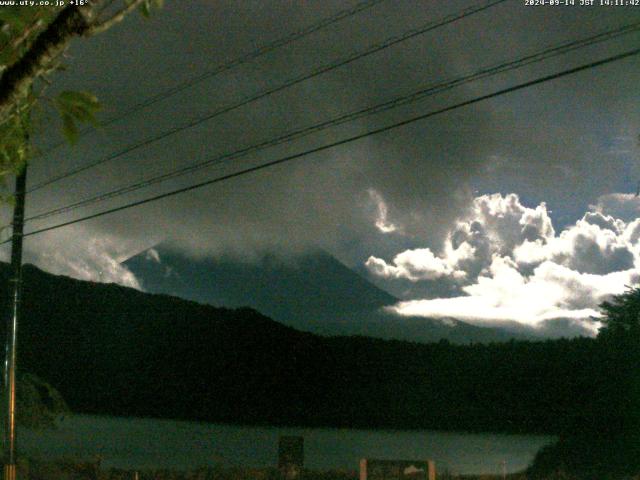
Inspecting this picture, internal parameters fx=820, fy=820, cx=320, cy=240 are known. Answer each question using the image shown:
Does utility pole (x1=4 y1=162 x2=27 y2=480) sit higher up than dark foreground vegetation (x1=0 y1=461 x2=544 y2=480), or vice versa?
utility pole (x1=4 y1=162 x2=27 y2=480)

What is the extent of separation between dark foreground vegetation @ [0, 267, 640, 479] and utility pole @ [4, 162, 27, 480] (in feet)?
38.5

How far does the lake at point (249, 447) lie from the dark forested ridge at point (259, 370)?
258 cm

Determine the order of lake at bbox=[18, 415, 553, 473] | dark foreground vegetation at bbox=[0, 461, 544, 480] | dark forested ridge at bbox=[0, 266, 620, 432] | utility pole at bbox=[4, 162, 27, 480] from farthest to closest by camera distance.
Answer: dark forested ridge at bbox=[0, 266, 620, 432]
lake at bbox=[18, 415, 553, 473]
utility pole at bbox=[4, 162, 27, 480]
dark foreground vegetation at bbox=[0, 461, 544, 480]

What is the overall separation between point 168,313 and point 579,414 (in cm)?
3346

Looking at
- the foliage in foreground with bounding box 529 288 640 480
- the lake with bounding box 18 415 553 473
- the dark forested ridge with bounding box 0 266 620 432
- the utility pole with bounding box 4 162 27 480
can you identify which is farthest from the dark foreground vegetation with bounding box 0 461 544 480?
the dark forested ridge with bounding box 0 266 620 432

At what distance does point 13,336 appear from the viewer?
17.8 m

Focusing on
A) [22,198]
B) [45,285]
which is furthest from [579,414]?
[45,285]

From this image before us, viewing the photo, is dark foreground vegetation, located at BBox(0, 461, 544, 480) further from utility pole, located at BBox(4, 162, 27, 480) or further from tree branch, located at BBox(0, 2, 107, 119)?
tree branch, located at BBox(0, 2, 107, 119)

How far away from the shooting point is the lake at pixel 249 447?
19.2 meters

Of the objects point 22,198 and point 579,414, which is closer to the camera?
point 22,198

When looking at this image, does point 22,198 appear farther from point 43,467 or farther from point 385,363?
point 385,363

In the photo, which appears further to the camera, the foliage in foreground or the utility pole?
the foliage in foreground

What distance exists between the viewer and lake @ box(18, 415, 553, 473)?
1922cm

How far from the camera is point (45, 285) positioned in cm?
4072
